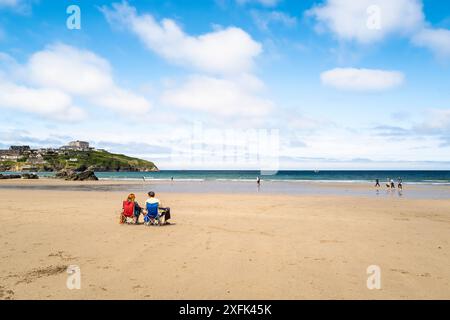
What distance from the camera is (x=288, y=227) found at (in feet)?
50.4

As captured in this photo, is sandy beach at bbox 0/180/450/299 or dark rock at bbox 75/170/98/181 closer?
sandy beach at bbox 0/180/450/299

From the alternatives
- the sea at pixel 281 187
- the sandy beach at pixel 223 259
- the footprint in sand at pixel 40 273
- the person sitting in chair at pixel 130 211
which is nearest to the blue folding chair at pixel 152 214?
the person sitting in chair at pixel 130 211

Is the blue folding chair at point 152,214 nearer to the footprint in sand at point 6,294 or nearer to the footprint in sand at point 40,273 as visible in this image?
the footprint in sand at point 40,273

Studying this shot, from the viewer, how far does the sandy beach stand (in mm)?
7324

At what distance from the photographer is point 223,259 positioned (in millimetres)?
9719

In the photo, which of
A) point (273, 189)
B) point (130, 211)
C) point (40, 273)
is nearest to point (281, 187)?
point (273, 189)

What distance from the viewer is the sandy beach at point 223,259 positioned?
7324 millimetres

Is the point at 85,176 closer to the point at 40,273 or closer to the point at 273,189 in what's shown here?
the point at 273,189

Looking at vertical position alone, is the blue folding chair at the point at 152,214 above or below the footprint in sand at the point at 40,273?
above

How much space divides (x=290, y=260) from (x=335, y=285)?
2128 mm

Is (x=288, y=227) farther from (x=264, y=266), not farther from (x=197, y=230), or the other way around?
(x=264, y=266)

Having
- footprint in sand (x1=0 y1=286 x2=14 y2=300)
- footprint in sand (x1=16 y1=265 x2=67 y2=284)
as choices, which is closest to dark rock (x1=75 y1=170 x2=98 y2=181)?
footprint in sand (x1=16 y1=265 x2=67 y2=284)

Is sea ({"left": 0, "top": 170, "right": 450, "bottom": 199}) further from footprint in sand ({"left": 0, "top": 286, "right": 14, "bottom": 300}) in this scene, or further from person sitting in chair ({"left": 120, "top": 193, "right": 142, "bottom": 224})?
footprint in sand ({"left": 0, "top": 286, "right": 14, "bottom": 300})
